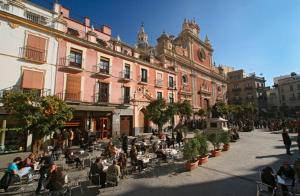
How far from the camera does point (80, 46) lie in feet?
60.6

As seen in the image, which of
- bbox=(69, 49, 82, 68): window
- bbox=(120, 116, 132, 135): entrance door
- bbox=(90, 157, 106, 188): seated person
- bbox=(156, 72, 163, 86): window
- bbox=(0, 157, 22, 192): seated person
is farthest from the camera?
bbox=(156, 72, 163, 86): window

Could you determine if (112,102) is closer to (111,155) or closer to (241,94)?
(111,155)

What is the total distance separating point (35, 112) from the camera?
944 centimetres

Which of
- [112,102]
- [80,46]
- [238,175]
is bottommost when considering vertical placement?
[238,175]

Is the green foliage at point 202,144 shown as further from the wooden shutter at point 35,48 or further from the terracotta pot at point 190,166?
the wooden shutter at point 35,48

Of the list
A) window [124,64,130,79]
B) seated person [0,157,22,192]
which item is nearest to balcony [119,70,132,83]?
window [124,64,130,79]

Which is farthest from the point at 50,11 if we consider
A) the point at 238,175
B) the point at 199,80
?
the point at 199,80

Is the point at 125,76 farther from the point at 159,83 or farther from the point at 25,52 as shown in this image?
the point at 25,52

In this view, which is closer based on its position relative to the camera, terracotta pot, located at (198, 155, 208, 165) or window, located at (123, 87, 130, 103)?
terracotta pot, located at (198, 155, 208, 165)

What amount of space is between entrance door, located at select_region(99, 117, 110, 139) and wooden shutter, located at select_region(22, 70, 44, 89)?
663cm

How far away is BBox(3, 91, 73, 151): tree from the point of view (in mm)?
Result: 9273

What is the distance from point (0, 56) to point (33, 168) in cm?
1036

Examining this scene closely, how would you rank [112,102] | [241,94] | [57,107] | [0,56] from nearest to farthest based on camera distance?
[57,107] < [0,56] < [112,102] < [241,94]

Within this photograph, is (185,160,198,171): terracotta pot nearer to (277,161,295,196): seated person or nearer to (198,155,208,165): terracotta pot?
(198,155,208,165): terracotta pot
